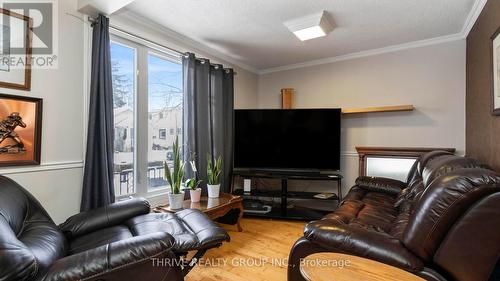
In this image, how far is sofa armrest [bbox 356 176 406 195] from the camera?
111 inches

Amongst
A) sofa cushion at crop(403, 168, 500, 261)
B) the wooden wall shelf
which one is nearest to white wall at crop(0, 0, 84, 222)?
sofa cushion at crop(403, 168, 500, 261)

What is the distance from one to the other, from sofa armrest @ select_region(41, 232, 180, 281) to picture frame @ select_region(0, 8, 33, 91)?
144cm

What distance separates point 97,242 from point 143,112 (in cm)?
153

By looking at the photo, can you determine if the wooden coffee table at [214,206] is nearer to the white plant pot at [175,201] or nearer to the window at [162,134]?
the white plant pot at [175,201]

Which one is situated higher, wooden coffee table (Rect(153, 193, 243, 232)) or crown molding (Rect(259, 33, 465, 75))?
crown molding (Rect(259, 33, 465, 75))

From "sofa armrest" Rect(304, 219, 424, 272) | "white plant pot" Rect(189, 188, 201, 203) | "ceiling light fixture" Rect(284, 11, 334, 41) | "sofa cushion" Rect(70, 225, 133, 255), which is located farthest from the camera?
"white plant pot" Rect(189, 188, 201, 203)

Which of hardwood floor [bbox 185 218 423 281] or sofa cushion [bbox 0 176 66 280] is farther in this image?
hardwood floor [bbox 185 218 423 281]

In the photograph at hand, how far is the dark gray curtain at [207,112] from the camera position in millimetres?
3076

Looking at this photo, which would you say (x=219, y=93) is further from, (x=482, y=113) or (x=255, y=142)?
(x=482, y=113)

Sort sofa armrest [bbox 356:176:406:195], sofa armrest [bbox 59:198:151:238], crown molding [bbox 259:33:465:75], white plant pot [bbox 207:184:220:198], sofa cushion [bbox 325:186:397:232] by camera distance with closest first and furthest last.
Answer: sofa armrest [bbox 59:198:151:238] → sofa cushion [bbox 325:186:397:232] → sofa armrest [bbox 356:176:406:195] → white plant pot [bbox 207:184:220:198] → crown molding [bbox 259:33:465:75]

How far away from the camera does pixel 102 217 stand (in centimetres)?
182

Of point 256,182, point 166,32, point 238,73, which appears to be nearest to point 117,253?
point 166,32

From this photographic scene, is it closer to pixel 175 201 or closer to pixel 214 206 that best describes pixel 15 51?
pixel 175 201

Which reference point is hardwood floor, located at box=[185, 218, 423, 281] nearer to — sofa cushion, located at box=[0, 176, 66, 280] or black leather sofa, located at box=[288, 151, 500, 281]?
black leather sofa, located at box=[288, 151, 500, 281]
